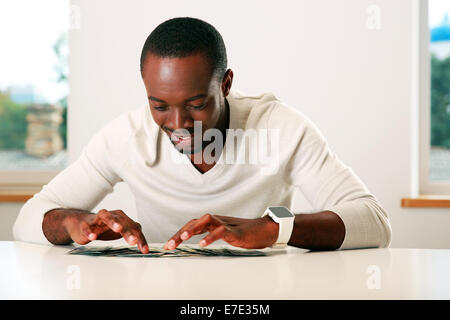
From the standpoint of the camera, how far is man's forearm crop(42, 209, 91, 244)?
52.2 inches

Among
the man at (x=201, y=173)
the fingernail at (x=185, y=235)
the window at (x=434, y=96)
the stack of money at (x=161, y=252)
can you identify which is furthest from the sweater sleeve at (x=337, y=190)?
the window at (x=434, y=96)

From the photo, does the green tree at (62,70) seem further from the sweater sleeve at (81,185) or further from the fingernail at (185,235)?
the fingernail at (185,235)

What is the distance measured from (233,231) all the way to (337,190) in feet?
1.31

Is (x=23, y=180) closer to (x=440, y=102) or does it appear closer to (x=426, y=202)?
(x=426, y=202)

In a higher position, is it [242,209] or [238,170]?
[238,170]

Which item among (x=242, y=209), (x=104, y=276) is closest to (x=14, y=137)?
(x=242, y=209)

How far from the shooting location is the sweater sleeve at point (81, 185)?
58.8 inches

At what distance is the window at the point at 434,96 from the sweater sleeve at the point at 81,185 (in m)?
1.85

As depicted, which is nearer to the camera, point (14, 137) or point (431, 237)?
point (431, 237)

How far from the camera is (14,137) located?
10.2 feet

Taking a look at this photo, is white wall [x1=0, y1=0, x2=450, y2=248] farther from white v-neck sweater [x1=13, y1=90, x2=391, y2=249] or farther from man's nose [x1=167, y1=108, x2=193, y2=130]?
man's nose [x1=167, y1=108, x2=193, y2=130]

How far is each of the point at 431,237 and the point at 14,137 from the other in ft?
7.54

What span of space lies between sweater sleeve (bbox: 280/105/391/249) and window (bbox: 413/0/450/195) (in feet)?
5.09

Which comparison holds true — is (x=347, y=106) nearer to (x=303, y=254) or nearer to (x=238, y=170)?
(x=238, y=170)
